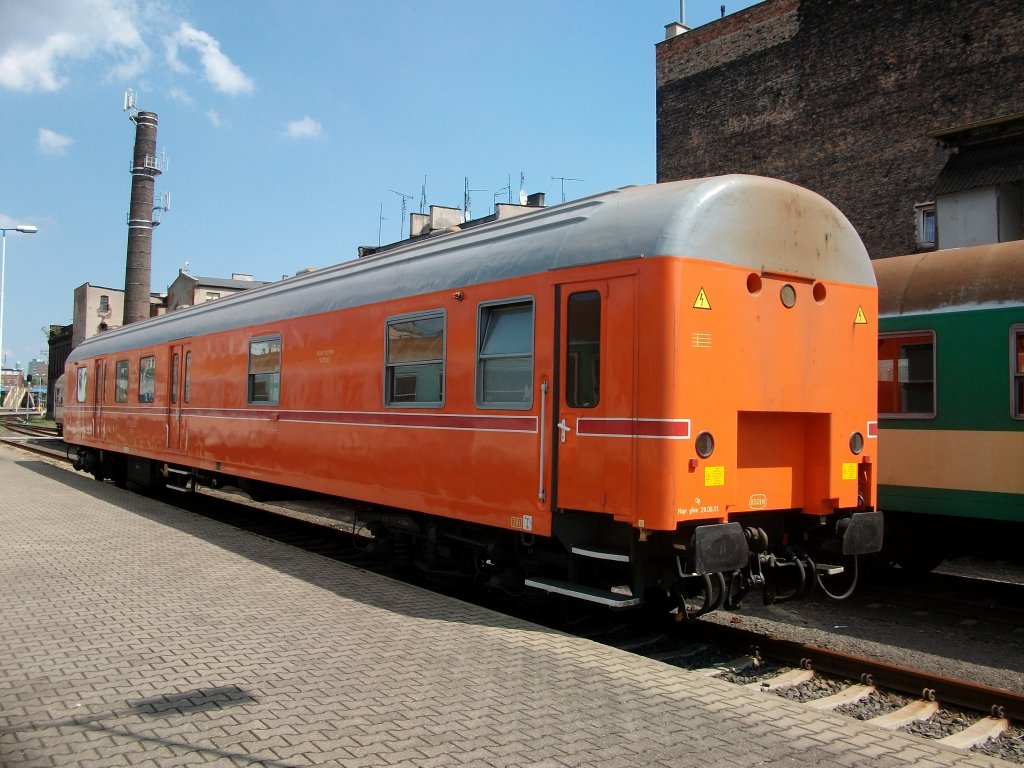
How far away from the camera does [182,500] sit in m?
16.8

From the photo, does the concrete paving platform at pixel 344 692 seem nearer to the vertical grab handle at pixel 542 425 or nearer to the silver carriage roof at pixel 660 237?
the vertical grab handle at pixel 542 425

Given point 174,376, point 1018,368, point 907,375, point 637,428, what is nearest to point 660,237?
point 637,428

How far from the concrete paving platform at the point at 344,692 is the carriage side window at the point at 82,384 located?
12.6 m

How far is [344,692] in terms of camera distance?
4.96 metres

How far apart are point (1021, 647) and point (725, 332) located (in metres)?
3.99

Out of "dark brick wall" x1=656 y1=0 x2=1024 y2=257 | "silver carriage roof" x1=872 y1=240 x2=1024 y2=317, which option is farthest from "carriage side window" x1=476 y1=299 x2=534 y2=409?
"dark brick wall" x1=656 y1=0 x2=1024 y2=257

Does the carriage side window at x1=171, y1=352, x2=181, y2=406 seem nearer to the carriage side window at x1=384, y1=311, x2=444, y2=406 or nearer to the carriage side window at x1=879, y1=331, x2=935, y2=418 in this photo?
the carriage side window at x1=384, y1=311, x2=444, y2=406

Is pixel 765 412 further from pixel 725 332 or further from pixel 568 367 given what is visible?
pixel 568 367

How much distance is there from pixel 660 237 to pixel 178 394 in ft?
33.8

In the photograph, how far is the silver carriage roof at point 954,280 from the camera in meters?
8.54

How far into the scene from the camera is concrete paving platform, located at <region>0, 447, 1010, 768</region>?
13.7 feet

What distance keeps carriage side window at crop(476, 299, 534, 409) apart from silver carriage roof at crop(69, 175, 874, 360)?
0.31 m

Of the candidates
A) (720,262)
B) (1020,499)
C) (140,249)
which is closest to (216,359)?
(720,262)

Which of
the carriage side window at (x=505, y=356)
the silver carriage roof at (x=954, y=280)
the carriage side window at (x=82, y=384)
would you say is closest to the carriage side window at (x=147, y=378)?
the carriage side window at (x=82, y=384)
